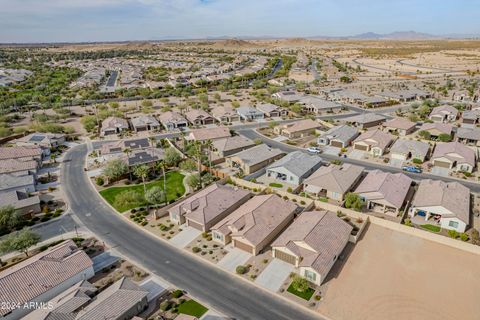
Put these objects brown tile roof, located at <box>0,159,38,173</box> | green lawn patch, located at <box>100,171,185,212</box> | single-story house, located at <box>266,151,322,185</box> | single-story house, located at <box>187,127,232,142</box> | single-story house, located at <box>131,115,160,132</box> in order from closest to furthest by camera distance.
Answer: green lawn patch, located at <box>100,171,185,212</box> < single-story house, located at <box>266,151,322,185</box> < brown tile roof, located at <box>0,159,38,173</box> < single-story house, located at <box>187,127,232,142</box> < single-story house, located at <box>131,115,160,132</box>

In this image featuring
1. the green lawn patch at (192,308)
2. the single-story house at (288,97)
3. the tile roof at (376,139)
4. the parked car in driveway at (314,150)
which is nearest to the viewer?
the green lawn patch at (192,308)

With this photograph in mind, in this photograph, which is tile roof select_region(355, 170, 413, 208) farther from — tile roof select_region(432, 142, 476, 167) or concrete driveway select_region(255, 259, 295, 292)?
concrete driveway select_region(255, 259, 295, 292)

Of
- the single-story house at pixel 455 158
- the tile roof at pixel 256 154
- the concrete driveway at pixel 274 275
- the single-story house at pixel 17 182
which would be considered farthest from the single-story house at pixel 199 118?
the concrete driveway at pixel 274 275

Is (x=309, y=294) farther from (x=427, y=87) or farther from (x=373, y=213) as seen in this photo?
(x=427, y=87)

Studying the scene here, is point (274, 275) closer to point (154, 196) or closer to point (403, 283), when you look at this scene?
point (403, 283)

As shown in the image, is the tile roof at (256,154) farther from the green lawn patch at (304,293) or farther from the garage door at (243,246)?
the green lawn patch at (304,293)

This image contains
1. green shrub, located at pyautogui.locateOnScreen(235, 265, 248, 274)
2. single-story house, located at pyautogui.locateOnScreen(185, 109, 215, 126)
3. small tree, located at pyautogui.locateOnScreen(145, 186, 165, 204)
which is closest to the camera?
green shrub, located at pyautogui.locateOnScreen(235, 265, 248, 274)

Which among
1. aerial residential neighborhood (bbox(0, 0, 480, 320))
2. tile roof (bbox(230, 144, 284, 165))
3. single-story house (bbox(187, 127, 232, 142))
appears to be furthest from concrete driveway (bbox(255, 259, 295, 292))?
single-story house (bbox(187, 127, 232, 142))

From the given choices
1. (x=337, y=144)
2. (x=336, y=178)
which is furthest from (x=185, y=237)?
(x=337, y=144)
